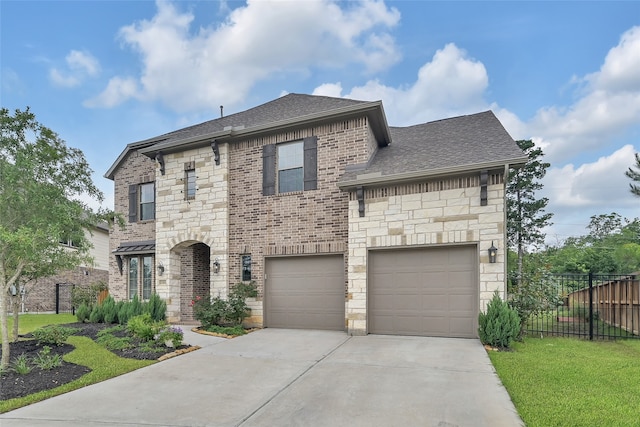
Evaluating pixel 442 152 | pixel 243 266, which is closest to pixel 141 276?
pixel 243 266

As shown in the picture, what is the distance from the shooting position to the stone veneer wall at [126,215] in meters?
14.0

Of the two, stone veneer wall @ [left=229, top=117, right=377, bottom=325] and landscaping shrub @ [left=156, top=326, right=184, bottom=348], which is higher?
stone veneer wall @ [left=229, top=117, right=377, bottom=325]

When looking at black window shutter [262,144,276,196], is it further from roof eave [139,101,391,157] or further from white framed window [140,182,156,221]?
white framed window [140,182,156,221]

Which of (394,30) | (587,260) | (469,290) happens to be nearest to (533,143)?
(587,260)

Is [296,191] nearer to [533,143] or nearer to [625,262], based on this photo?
[533,143]

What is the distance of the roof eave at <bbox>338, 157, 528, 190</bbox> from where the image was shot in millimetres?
7996

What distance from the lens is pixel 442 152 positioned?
9.84 meters

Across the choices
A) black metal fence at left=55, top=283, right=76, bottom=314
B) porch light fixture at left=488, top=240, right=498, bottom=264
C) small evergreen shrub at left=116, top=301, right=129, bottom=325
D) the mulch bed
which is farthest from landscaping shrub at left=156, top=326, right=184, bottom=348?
black metal fence at left=55, top=283, right=76, bottom=314

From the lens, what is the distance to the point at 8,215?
244 inches

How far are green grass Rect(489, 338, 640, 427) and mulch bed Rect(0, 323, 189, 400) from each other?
238 inches

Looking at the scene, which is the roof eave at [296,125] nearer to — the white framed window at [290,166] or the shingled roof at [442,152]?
the white framed window at [290,166]

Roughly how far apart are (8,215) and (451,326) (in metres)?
9.07

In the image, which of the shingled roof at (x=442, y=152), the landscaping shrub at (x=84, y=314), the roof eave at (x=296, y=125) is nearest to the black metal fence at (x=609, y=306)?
the shingled roof at (x=442, y=152)

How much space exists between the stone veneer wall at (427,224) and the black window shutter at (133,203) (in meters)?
9.13
